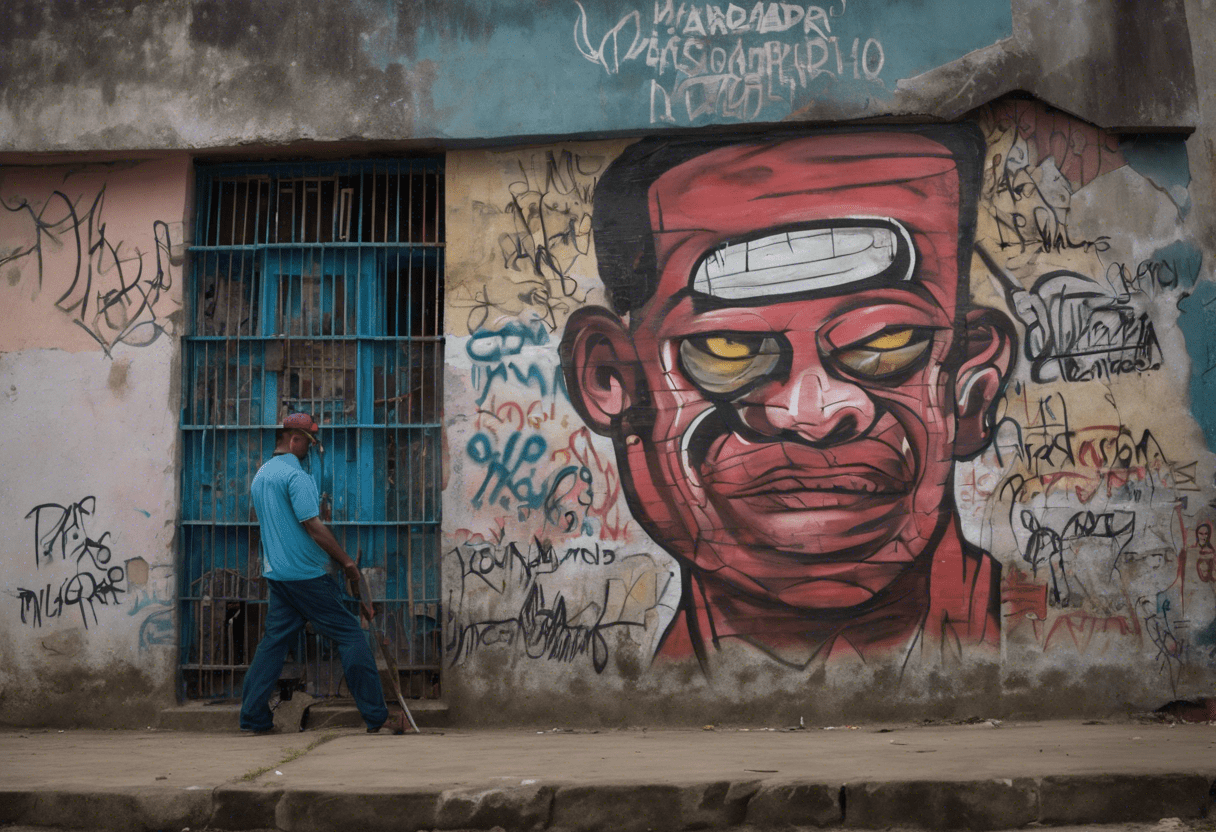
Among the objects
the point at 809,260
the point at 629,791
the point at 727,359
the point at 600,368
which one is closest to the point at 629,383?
the point at 600,368

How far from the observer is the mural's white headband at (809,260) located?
5.60 m

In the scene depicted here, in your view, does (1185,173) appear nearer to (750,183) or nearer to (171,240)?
(750,183)

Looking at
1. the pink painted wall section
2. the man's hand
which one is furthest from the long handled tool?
the pink painted wall section

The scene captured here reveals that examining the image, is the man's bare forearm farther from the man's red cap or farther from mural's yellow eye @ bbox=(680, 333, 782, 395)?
mural's yellow eye @ bbox=(680, 333, 782, 395)

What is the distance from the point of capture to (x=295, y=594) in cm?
527

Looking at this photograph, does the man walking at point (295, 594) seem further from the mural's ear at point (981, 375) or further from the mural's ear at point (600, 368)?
the mural's ear at point (981, 375)

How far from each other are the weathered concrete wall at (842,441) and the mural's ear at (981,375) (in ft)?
0.04

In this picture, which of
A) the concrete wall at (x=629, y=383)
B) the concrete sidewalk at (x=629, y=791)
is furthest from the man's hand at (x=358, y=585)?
the concrete sidewalk at (x=629, y=791)

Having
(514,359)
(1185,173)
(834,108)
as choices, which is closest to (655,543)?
(514,359)

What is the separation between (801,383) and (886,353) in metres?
0.49

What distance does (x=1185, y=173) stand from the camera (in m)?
5.62

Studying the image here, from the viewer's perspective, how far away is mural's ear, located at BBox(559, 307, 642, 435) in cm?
561

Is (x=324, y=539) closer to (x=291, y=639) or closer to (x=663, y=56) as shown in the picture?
(x=291, y=639)

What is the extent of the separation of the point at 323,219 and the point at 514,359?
144 centimetres
